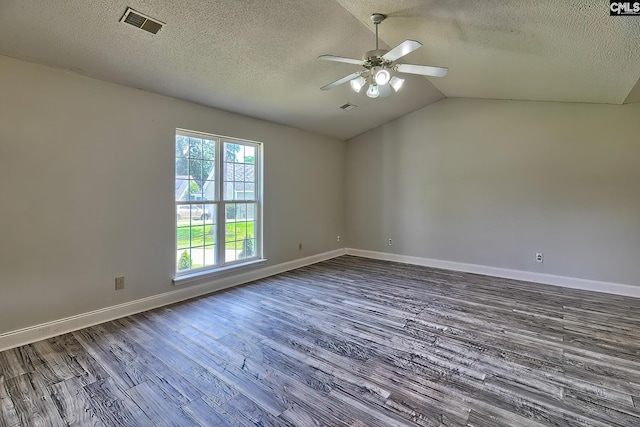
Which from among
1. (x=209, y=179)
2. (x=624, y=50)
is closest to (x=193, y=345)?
(x=209, y=179)

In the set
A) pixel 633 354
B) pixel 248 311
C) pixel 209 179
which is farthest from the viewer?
pixel 209 179

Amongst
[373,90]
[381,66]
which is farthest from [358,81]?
[381,66]

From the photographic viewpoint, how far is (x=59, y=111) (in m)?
2.80

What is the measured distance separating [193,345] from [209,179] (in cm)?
223

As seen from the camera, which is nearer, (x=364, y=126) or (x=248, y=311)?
(x=248, y=311)

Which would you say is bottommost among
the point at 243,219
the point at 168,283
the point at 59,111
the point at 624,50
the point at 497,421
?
the point at 497,421

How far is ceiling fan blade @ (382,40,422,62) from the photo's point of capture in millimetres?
2143

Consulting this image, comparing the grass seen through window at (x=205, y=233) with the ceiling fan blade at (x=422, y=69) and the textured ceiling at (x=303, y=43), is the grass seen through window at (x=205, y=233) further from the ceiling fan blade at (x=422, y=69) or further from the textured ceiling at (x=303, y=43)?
the ceiling fan blade at (x=422, y=69)

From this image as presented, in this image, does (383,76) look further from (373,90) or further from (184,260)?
(184,260)

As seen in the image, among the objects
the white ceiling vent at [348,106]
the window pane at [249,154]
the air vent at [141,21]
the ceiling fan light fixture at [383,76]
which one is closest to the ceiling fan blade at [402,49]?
the ceiling fan light fixture at [383,76]

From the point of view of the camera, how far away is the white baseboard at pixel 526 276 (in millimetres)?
3957

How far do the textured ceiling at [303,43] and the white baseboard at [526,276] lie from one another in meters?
2.40

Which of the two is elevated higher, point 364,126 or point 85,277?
point 364,126

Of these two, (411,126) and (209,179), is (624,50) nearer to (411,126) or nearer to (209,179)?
(411,126)
